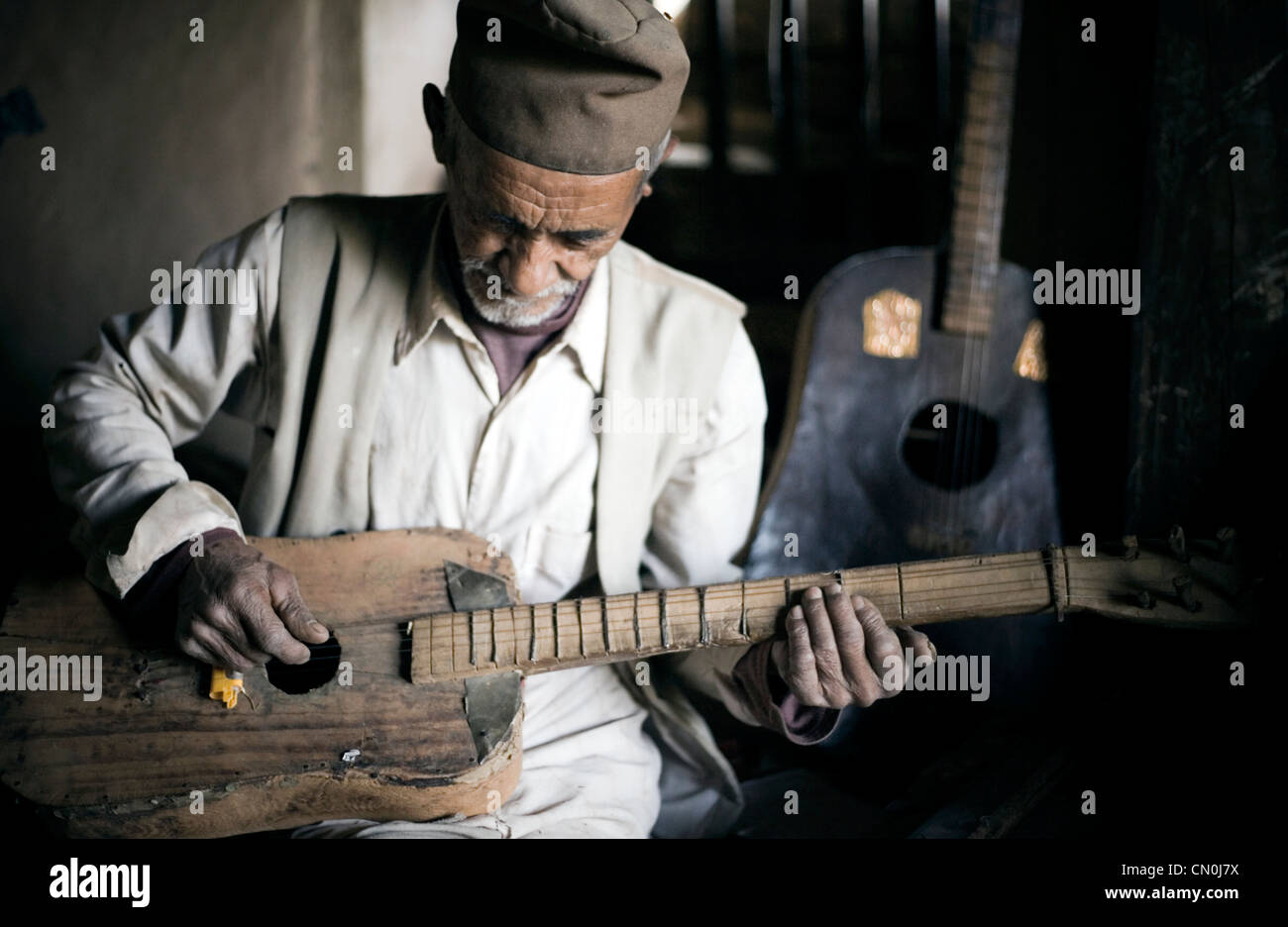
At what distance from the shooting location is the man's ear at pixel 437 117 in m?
1.26

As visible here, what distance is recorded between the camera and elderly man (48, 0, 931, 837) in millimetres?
1206

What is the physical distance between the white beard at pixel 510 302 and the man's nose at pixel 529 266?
29 mm

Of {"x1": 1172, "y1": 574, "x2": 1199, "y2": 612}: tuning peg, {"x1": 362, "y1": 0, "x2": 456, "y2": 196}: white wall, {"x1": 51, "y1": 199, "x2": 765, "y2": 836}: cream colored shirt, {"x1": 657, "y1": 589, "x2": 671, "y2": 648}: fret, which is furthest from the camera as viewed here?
{"x1": 362, "y1": 0, "x2": 456, "y2": 196}: white wall

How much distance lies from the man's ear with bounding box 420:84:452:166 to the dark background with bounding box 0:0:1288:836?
1.05 ft

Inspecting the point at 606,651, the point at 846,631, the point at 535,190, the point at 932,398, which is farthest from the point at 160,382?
the point at 932,398

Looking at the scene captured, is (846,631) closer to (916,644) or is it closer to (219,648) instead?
(916,644)

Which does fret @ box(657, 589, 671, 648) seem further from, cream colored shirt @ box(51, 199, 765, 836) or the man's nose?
the man's nose

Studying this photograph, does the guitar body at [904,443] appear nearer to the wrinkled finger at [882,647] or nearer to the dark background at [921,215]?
the dark background at [921,215]

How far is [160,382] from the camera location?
1.36m

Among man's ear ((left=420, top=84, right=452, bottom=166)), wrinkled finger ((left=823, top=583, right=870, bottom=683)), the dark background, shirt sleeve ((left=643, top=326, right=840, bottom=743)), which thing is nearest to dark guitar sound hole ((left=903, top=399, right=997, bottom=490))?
the dark background

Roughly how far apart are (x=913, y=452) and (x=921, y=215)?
0.44 metres

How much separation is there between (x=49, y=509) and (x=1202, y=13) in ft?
5.95

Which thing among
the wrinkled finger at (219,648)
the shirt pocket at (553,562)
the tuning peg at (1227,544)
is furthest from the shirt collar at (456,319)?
the tuning peg at (1227,544)

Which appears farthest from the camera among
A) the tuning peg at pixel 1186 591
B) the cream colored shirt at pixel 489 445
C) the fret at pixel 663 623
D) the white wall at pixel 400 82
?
the white wall at pixel 400 82
